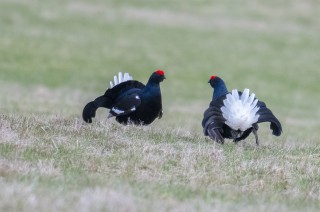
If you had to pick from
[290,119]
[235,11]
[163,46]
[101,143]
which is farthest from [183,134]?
[235,11]

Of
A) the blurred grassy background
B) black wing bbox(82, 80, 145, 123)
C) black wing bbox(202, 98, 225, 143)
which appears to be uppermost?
the blurred grassy background

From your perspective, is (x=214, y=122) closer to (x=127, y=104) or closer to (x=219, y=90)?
(x=219, y=90)

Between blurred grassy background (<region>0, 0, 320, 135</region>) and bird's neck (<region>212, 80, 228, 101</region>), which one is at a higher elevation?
blurred grassy background (<region>0, 0, 320, 135</region>)

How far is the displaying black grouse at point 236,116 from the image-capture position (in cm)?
1120

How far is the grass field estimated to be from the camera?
8312 millimetres

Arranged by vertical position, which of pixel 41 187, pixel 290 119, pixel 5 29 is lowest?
pixel 41 187

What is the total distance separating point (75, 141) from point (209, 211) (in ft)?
10.9

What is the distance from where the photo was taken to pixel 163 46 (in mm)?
36906

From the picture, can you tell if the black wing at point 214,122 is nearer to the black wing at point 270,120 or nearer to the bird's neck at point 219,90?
the black wing at point 270,120

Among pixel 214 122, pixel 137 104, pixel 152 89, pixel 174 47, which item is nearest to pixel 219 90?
pixel 152 89

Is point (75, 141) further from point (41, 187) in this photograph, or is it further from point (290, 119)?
point (290, 119)

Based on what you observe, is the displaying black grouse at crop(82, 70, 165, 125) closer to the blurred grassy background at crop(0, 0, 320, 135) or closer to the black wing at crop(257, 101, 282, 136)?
the black wing at crop(257, 101, 282, 136)

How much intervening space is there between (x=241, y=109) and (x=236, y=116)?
0.14 metres

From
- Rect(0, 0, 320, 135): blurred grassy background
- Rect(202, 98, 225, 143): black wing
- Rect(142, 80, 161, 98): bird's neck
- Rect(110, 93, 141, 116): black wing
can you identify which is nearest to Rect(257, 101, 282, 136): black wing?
Rect(202, 98, 225, 143): black wing
